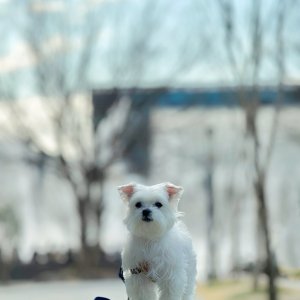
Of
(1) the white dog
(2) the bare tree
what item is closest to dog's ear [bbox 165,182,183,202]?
(1) the white dog

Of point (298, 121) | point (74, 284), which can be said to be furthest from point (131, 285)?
point (74, 284)

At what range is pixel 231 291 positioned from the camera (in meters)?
10.6

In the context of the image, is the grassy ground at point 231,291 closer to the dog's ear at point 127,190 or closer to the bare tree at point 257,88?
the bare tree at point 257,88

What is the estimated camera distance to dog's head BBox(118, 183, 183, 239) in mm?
2039

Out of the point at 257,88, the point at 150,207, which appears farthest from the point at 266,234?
the point at 150,207

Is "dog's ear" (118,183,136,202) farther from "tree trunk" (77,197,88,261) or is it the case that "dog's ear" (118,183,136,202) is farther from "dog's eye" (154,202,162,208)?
"tree trunk" (77,197,88,261)

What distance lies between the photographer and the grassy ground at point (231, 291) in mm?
9755

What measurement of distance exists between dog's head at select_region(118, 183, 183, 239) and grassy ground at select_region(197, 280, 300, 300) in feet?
23.3

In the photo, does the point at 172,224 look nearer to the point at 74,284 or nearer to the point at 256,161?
the point at 256,161

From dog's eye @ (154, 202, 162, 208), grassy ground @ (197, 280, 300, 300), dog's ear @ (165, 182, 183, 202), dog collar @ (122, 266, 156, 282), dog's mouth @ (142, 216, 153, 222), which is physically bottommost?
grassy ground @ (197, 280, 300, 300)

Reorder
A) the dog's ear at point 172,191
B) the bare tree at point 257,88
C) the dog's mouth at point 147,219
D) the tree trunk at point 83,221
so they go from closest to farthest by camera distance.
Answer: the dog's mouth at point 147,219
the dog's ear at point 172,191
the bare tree at point 257,88
the tree trunk at point 83,221

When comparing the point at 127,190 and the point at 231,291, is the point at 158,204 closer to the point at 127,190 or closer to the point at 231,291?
the point at 127,190

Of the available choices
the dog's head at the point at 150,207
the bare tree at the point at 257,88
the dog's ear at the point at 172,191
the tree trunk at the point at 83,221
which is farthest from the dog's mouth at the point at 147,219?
the tree trunk at the point at 83,221

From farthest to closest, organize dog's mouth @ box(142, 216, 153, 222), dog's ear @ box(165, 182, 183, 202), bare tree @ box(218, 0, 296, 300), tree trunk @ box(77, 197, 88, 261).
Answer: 1. tree trunk @ box(77, 197, 88, 261)
2. bare tree @ box(218, 0, 296, 300)
3. dog's ear @ box(165, 182, 183, 202)
4. dog's mouth @ box(142, 216, 153, 222)
